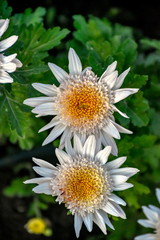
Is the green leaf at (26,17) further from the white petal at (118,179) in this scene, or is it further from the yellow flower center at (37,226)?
the yellow flower center at (37,226)

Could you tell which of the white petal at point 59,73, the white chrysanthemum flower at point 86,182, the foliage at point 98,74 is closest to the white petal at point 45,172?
the white chrysanthemum flower at point 86,182

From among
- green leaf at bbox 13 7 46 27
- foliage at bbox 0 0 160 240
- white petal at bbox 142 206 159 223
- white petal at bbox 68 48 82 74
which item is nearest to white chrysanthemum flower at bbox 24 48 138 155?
white petal at bbox 68 48 82 74

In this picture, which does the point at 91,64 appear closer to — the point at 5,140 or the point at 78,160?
the point at 78,160

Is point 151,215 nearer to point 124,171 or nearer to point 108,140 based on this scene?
point 124,171

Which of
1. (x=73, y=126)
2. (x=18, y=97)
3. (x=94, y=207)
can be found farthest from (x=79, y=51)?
(x=94, y=207)

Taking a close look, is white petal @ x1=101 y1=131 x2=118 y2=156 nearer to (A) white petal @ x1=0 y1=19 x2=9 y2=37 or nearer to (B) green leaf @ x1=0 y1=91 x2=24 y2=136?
(B) green leaf @ x1=0 y1=91 x2=24 y2=136
